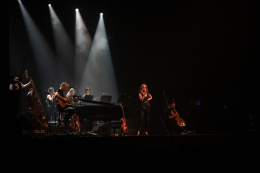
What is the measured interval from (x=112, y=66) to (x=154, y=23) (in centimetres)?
295

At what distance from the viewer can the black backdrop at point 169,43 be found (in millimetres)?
9602

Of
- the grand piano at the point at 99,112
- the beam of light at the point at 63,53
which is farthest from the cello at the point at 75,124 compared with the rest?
the beam of light at the point at 63,53

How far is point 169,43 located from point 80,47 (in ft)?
14.6

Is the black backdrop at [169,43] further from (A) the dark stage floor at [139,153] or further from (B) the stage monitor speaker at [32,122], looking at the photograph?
(A) the dark stage floor at [139,153]

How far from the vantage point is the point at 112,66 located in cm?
1205

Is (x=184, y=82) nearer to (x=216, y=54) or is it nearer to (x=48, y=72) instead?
(x=216, y=54)

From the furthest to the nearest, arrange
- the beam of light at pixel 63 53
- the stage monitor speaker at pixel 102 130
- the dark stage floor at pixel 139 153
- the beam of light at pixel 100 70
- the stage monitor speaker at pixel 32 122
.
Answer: the beam of light at pixel 100 70 → the beam of light at pixel 63 53 → the stage monitor speaker at pixel 102 130 → the stage monitor speaker at pixel 32 122 → the dark stage floor at pixel 139 153

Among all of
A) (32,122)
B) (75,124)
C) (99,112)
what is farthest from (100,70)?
(32,122)

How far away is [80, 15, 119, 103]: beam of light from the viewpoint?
12086 millimetres

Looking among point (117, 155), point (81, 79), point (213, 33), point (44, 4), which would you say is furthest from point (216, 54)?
point (117, 155)

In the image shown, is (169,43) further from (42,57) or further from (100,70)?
(42,57)

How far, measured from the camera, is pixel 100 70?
12.5 meters

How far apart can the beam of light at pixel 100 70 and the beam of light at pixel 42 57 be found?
1583 millimetres

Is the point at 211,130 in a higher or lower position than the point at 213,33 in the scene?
lower
